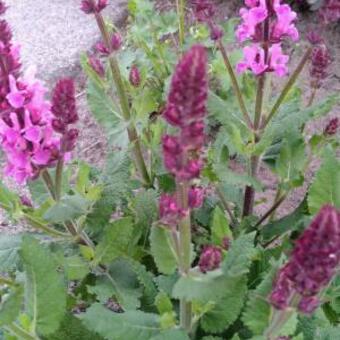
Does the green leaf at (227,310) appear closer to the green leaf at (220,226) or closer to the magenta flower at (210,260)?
the green leaf at (220,226)

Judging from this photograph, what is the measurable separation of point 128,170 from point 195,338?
0.60 meters

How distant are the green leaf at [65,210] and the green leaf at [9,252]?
0.97 feet

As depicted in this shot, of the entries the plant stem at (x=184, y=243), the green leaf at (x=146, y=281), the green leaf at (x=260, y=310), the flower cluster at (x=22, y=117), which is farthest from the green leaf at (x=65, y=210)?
the green leaf at (x=260, y=310)

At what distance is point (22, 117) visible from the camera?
1454mm

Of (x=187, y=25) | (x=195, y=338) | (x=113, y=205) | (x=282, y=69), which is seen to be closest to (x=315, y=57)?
(x=282, y=69)

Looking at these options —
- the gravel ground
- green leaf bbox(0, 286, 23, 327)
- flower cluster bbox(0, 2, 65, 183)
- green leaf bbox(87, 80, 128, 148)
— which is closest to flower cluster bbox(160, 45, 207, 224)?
flower cluster bbox(0, 2, 65, 183)

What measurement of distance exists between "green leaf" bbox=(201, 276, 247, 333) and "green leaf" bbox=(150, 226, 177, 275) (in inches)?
10.9

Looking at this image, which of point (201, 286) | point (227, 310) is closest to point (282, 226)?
point (227, 310)

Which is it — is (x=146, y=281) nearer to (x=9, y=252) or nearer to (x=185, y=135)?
(x=9, y=252)

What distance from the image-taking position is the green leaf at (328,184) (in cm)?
184

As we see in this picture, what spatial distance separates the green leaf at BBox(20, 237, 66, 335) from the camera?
5.19 ft

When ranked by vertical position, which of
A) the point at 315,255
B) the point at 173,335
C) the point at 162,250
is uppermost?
the point at 315,255

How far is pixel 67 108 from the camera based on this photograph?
1.38m

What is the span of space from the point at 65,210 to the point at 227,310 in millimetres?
541
